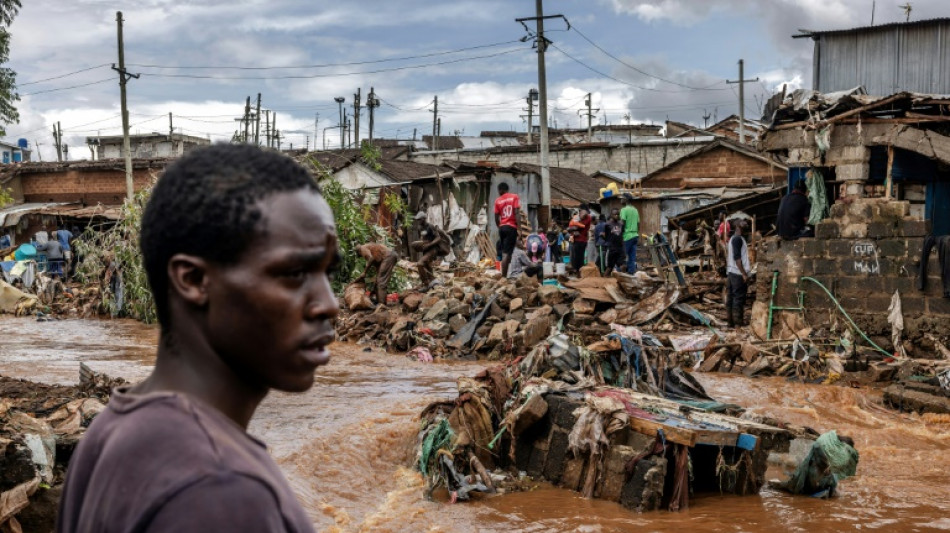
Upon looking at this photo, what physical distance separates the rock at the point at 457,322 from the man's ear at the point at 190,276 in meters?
13.3

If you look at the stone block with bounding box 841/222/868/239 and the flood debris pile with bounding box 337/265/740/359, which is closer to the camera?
the stone block with bounding box 841/222/868/239

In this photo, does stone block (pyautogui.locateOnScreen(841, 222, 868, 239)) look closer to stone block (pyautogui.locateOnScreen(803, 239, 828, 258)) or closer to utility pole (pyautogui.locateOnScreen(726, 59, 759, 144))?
stone block (pyautogui.locateOnScreen(803, 239, 828, 258))

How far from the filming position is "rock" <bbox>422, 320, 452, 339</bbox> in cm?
1441

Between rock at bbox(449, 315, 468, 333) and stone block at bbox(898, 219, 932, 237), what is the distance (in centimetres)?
647

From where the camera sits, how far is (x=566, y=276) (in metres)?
17.8

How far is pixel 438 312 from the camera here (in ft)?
49.2

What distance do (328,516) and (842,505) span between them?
12.1 ft

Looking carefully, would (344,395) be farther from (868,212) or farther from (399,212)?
(399,212)

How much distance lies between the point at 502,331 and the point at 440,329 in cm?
124

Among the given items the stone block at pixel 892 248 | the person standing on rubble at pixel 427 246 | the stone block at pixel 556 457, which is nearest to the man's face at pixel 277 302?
the stone block at pixel 556 457

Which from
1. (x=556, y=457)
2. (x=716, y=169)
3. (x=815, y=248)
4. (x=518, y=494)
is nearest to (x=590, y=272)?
(x=815, y=248)

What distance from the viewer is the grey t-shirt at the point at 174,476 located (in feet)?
3.31

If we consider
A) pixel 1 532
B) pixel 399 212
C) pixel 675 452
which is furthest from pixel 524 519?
pixel 399 212

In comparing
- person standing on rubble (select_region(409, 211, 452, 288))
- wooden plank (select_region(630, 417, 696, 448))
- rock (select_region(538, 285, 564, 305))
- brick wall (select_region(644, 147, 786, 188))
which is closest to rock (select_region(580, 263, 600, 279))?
person standing on rubble (select_region(409, 211, 452, 288))
